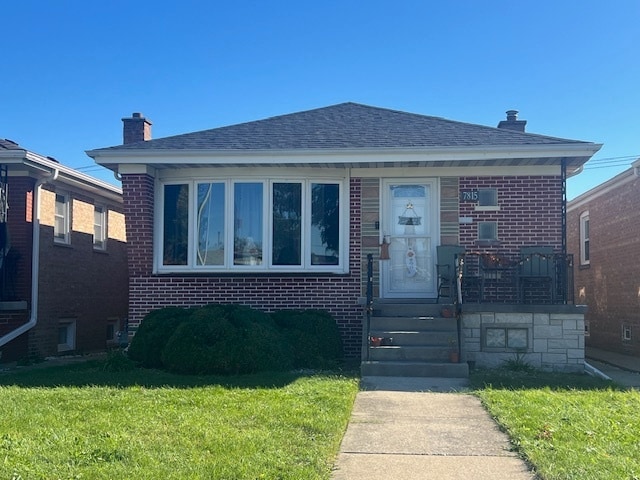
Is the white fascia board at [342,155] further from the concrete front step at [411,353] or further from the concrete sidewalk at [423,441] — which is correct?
the concrete sidewalk at [423,441]

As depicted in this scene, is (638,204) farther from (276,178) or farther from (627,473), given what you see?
(627,473)

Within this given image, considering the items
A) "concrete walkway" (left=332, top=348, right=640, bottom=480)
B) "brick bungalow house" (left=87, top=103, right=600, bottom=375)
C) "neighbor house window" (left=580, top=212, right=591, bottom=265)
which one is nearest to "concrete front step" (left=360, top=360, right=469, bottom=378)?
"concrete walkway" (left=332, top=348, right=640, bottom=480)

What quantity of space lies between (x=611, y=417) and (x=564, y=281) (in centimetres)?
408

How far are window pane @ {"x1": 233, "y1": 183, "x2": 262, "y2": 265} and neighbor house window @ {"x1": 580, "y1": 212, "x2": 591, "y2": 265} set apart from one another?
9.49m

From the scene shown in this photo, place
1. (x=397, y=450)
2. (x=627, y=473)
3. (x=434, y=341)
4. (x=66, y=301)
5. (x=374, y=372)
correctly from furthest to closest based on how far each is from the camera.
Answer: (x=66, y=301) → (x=434, y=341) → (x=374, y=372) → (x=397, y=450) → (x=627, y=473)

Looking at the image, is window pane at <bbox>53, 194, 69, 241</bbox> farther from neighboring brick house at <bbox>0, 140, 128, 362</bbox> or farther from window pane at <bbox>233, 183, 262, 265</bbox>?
window pane at <bbox>233, 183, 262, 265</bbox>

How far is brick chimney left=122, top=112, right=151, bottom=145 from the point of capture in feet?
46.3

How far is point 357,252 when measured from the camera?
11.5m

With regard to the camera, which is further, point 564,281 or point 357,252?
point 357,252

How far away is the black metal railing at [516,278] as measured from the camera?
1038 centimetres

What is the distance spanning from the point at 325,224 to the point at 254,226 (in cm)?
124

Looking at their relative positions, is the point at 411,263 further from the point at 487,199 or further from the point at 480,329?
the point at 480,329

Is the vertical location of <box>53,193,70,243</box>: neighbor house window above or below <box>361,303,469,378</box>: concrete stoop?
above

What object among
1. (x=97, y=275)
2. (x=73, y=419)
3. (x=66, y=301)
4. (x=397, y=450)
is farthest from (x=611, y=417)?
(x=97, y=275)
